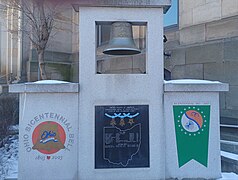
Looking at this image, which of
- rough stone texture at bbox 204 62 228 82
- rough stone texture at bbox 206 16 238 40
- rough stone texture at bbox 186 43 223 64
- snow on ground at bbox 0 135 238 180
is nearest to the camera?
snow on ground at bbox 0 135 238 180

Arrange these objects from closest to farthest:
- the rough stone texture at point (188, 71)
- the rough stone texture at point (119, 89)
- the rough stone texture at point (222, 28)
A: the rough stone texture at point (119, 89) < the rough stone texture at point (222, 28) < the rough stone texture at point (188, 71)

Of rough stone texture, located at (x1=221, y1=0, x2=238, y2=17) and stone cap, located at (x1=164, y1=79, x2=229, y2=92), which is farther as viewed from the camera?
rough stone texture, located at (x1=221, y1=0, x2=238, y2=17)

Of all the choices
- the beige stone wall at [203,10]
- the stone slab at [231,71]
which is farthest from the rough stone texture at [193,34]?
the stone slab at [231,71]

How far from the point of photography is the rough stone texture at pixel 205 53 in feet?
27.4

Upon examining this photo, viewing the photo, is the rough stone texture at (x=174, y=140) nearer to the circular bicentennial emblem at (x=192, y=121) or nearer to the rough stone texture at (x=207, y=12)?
the circular bicentennial emblem at (x=192, y=121)

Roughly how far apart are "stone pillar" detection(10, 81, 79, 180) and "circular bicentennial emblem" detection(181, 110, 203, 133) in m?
2.16

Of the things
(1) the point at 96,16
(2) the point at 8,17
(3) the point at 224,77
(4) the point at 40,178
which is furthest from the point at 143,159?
(2) the point at 8,17

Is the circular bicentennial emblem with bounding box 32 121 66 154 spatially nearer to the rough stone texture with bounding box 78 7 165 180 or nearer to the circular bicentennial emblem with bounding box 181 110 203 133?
the rough stone texture with bounding box 78 7 165 180

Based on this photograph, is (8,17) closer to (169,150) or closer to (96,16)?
(96,16)

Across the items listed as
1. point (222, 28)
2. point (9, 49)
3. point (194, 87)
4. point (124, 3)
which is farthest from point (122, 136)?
point (9, 49)

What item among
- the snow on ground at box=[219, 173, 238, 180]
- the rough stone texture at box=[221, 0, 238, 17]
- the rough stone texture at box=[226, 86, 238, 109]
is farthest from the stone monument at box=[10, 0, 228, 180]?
the rough stone texture at box=[221, 0, 238, 17]

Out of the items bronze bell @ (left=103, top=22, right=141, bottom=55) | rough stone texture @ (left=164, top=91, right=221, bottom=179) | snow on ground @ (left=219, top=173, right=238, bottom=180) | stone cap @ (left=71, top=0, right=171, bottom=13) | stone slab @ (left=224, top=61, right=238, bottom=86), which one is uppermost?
stone cap @ (left=71, top=0, right=171, bottom=13)

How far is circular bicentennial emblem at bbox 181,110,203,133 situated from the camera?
5324 mm

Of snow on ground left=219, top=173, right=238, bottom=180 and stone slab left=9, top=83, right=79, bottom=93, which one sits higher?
stone slab left=9, top=83, right=79, bottom=93
